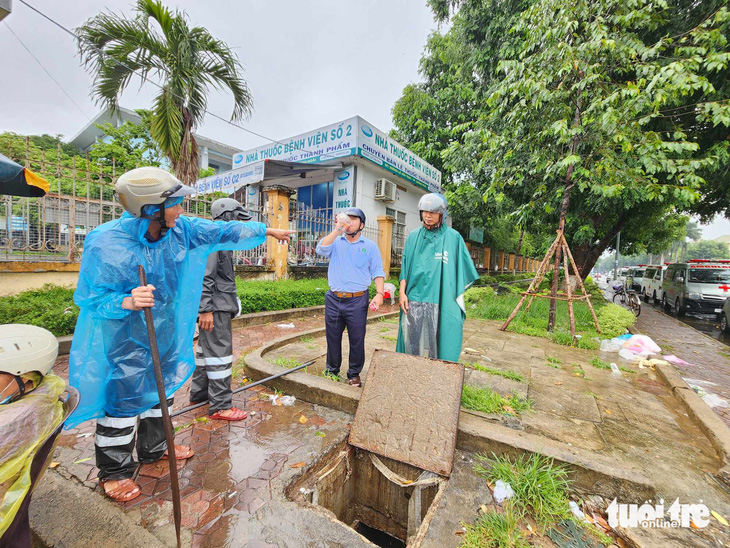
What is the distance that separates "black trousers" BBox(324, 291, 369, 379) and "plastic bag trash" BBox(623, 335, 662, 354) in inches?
180

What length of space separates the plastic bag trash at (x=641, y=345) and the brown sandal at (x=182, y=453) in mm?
6090

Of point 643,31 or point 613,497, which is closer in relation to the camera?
point 613,497

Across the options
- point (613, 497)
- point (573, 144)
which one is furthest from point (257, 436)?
point (573, 144)

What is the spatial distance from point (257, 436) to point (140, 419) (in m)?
0.83

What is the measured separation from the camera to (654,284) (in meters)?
15.4

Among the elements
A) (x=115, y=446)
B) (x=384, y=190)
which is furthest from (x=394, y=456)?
(x=384, y=190)

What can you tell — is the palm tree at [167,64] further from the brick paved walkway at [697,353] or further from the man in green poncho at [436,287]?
the brick paved walkway at [697,353]

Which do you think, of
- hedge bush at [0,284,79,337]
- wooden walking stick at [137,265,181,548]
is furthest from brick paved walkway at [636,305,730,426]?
hedge bush at [0,284,79,337]

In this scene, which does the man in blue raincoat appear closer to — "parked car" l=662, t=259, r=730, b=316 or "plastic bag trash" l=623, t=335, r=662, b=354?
"plastic bag trash" l=623, t=335, r=662, b=354

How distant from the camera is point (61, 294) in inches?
193

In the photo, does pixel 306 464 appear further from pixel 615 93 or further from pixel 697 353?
pixel 697 353

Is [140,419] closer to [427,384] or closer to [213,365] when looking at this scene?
[213,365]

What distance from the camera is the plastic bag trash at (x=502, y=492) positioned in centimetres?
192

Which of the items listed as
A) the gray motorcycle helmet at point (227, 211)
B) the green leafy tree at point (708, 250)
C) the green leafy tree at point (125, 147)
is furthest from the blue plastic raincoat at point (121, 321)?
the green leafy tree at point (708, 250)
